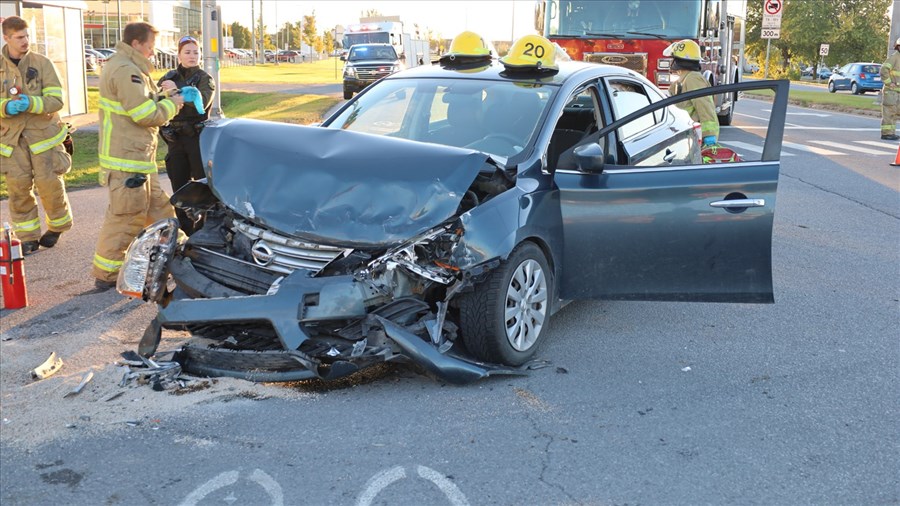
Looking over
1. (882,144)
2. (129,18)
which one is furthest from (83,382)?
(129,18)

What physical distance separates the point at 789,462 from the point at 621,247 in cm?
167

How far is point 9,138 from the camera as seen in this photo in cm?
739

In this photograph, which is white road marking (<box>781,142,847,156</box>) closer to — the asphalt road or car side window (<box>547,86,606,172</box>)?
the asphalt road

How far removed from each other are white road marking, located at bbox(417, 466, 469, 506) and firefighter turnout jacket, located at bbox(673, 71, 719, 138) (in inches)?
251

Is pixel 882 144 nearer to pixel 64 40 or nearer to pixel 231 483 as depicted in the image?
pixel 231 483

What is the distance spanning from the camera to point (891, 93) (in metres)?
17.7

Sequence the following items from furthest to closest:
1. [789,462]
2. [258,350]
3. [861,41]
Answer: [861,41], [258,350], [789,462]

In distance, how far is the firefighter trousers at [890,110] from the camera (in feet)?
58.1

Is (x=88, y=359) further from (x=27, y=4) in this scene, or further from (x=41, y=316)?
(x=27, y=4)

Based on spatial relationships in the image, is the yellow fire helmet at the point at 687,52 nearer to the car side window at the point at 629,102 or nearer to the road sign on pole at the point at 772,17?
the car side window at the point at 629,102

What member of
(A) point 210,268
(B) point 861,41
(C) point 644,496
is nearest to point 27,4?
(A) point 210,268

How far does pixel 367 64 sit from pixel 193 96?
2533cm

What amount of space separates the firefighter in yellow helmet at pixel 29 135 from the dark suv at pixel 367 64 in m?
22.3

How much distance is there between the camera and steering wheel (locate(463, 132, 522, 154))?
531 cm
